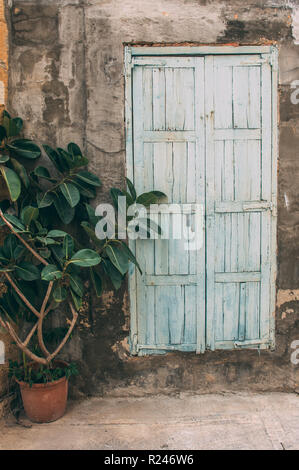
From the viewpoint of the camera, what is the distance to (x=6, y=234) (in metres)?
3.33

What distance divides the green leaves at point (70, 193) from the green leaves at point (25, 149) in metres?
0.35

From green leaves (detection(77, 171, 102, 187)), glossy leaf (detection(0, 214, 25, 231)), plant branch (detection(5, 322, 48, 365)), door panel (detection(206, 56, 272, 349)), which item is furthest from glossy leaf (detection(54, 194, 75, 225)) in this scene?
door panel (detection(206, 56, 272, 349))

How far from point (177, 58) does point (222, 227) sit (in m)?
1.34

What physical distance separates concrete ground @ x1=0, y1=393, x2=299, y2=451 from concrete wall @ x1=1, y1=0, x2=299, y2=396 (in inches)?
12.4

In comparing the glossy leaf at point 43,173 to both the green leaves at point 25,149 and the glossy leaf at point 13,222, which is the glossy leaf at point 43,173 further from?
the glossy leaf at point 13,222

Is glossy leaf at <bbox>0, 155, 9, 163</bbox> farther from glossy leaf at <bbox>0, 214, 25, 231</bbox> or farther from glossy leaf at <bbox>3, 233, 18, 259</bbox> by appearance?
glossy leaf at <bbox>3, 233, 18, 259</bbox>

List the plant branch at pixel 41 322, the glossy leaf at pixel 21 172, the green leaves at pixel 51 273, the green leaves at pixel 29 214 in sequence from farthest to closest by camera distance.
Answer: the glossy leaf at pixel 21 172
the plant branch at pixel 41 322
the green leaves at pixel 29 214
the green leaves at pixel 51 273

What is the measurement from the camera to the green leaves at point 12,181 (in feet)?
9.92

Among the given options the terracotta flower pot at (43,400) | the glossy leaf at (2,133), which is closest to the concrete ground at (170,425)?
the terracotta flower pot at (43,400)

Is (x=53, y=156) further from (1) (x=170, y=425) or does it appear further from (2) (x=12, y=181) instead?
(1) (x=170, y=425)

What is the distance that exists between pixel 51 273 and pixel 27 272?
0.23m

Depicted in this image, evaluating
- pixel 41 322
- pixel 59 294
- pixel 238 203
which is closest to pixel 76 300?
pixel 59 294

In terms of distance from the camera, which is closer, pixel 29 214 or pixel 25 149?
pixel 29 214

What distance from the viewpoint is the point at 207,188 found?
355 centimetres
